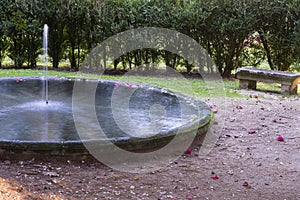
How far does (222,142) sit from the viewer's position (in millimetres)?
3998

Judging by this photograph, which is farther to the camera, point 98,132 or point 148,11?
point 148,11

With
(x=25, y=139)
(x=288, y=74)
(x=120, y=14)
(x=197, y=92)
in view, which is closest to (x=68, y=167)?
(x=25, y=139)

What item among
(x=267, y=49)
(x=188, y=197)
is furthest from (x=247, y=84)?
Answer: (x=188, y=197)

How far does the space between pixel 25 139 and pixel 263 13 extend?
19.9ft

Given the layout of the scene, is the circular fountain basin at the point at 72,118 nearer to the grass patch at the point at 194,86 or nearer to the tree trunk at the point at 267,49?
the grass patch at the point at 194,86

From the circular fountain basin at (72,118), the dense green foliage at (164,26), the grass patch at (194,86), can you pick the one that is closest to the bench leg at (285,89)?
the grass patch at (194,86)

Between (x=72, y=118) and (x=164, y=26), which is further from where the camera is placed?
(x=164, y=26)

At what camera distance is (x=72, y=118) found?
13.1 feet

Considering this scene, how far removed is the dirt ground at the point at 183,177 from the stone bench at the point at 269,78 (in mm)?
3010

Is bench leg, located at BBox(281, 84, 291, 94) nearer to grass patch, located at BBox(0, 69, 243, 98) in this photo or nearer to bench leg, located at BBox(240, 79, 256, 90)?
bench leg, located at BBox(240, 79, 256, 90)

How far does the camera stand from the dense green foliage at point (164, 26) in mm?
7961

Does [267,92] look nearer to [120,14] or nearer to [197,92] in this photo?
[197,92]

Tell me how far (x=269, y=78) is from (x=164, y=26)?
8.43 feet

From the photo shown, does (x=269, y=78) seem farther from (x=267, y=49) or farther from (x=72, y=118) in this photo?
(x=72, y=118)
